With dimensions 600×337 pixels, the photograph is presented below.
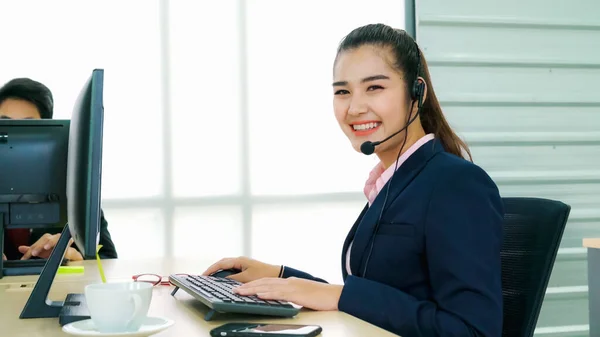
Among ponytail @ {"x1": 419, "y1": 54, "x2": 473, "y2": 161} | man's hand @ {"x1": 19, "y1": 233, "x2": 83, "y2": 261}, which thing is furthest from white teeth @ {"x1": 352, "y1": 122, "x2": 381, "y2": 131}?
man's hand @ {"x1": 19, "y1": 233, "x2": 83, "y2": 261}

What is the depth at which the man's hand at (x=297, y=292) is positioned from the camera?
111 cm

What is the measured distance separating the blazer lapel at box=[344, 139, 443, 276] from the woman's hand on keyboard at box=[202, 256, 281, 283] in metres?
0.24

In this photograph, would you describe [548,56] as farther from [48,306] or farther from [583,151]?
[48,306]

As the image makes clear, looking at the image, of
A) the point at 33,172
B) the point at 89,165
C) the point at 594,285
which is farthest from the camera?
the point at 594,285

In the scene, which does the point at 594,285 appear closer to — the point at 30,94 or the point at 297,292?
the point at 297,292

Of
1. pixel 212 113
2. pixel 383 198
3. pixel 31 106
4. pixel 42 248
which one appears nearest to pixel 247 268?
pixel 383 198

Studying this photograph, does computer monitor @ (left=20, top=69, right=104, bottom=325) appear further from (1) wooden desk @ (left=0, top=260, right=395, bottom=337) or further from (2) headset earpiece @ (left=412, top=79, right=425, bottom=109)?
(2) headset earpiece @ (left=412, top=79, right=425, bottom=109)

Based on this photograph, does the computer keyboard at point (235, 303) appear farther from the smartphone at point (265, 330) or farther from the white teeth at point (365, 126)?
the white teeth at point (365, 126)

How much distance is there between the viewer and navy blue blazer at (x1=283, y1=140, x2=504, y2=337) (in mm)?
1130

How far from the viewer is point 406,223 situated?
1278 millimetres

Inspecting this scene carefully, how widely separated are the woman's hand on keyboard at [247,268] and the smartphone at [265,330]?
566 mm

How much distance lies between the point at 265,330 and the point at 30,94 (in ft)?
6.23

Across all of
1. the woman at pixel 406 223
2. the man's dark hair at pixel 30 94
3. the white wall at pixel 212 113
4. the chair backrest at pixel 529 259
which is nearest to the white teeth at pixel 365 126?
the woman at pixel 406 223

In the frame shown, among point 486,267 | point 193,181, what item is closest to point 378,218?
point 486,267
